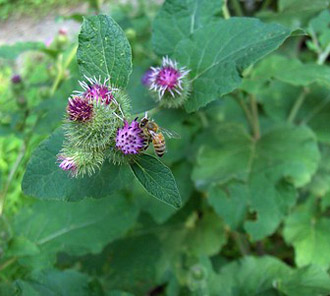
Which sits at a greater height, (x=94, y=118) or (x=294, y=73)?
(x=94, y=118)

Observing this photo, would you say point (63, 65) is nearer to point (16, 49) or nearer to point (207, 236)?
point (16, 49)

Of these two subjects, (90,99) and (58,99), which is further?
(58,99)

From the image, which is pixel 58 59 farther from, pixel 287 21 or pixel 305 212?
pixel 305 212

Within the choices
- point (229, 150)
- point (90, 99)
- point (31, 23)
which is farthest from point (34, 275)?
point (31, 23)

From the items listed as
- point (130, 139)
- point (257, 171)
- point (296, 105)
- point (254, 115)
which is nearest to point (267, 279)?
point (257, 171)

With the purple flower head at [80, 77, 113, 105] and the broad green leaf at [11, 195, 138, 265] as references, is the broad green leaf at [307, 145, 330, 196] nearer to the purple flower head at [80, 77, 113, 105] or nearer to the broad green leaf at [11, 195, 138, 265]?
the broad green leaf at [11, 195, 138, 265]

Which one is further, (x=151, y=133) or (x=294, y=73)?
(x=294, y=73)
